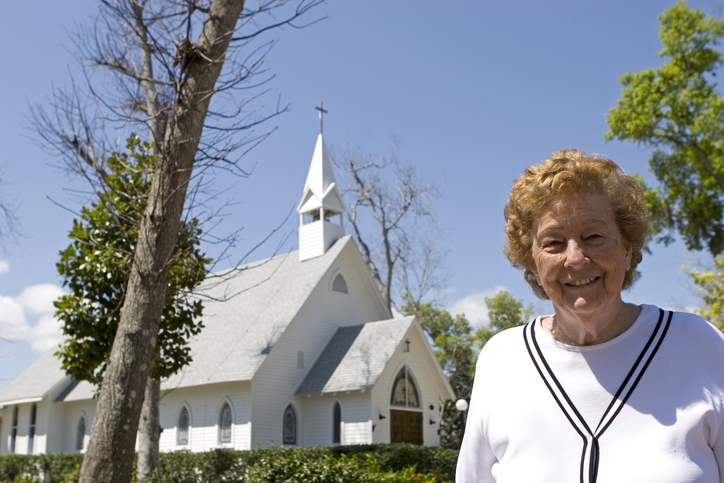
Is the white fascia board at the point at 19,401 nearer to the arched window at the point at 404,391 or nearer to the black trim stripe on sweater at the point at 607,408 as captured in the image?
the arched window at the point at 404,391

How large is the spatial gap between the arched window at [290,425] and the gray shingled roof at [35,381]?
1205cm

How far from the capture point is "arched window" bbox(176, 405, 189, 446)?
83.1 ft

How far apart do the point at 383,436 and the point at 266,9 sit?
16.2 m

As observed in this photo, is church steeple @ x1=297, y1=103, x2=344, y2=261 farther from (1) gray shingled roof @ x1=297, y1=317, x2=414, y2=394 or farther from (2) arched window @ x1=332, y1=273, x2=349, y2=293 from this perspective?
(1) gray shingled roof @ x1=297, y1=317, x2=414, y2=394

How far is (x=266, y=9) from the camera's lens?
9.49 meters

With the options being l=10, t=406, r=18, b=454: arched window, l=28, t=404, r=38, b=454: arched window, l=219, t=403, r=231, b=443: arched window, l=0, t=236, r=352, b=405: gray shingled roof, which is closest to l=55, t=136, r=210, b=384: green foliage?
l=0, t=236, r=352, b=405: gray shingled roof

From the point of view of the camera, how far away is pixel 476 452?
2.47 metres

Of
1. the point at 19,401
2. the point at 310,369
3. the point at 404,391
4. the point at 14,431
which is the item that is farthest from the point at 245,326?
the point at 14,431

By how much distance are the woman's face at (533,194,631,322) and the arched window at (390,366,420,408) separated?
21495mm

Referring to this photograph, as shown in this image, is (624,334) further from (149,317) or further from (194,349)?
(194,349)

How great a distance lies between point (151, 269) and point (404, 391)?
55.9ft

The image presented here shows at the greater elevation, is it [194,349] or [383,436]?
[194,349]

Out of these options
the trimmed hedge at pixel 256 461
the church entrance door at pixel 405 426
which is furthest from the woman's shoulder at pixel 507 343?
the church entrance door at pixel 405 426

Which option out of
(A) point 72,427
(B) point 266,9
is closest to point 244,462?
(B) point 266,9
